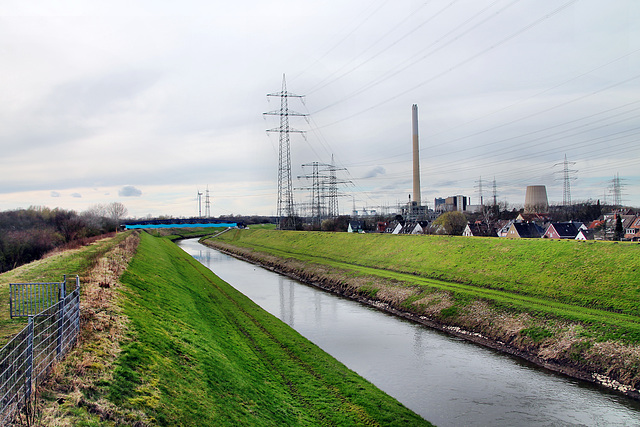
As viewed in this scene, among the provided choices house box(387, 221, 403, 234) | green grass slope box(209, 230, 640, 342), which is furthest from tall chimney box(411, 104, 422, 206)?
green grass slope box(209, 230, 640, 342)

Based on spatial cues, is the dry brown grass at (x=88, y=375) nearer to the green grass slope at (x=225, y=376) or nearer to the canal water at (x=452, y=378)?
the green grass slope at (x=225, y=376)

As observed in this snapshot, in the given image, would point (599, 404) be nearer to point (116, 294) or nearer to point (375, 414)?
point (375, 414)

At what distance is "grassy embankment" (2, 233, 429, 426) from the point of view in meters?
7.84

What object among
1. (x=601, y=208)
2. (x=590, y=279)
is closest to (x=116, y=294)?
(x=590, y=279)

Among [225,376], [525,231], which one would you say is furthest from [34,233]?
[525,231]

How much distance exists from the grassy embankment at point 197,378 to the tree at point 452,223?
69324 mm

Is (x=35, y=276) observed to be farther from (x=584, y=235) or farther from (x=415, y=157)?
(x=415, y=157)

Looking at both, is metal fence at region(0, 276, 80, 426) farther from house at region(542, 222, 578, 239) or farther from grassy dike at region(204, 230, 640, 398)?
house at region(542, 222, 578, 239)

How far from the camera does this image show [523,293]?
28109 millimetres

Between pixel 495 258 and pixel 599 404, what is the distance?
2062 cm

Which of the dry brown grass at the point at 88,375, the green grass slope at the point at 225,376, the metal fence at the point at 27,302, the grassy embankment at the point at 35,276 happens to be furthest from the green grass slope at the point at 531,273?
the metal fence at the point at 27,302

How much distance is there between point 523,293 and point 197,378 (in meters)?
24.6

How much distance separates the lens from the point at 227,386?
1147 centimetres

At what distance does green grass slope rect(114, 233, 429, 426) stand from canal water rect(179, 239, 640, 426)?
1.90 metres
